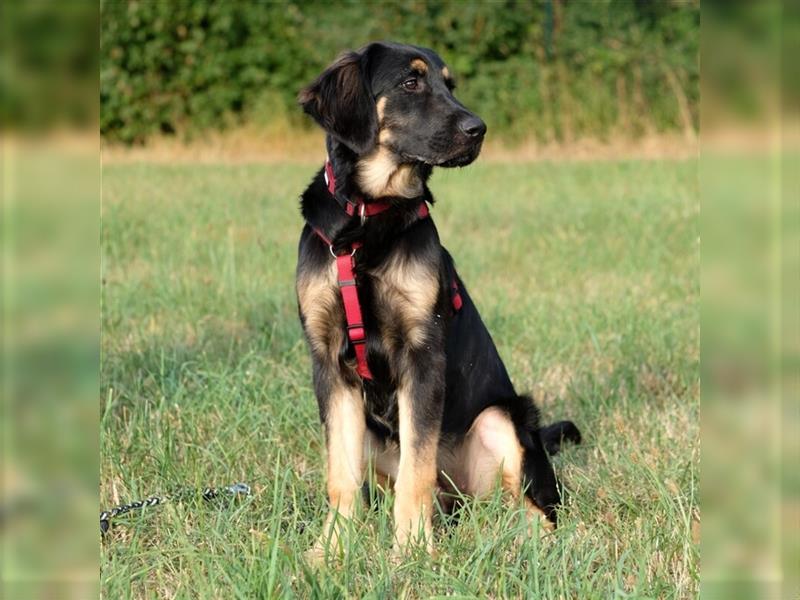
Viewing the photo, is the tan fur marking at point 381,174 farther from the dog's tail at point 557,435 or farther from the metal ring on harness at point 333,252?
the dog's tail at point 557,435

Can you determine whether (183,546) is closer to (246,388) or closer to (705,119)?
(246,388)

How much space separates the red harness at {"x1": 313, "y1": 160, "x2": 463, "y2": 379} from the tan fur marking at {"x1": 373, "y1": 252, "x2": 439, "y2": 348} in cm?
9

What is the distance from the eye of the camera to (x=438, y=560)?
8.70 ft

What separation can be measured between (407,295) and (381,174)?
1.46 feet

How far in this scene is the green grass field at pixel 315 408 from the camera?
2.56m

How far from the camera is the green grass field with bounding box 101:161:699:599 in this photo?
2557mm

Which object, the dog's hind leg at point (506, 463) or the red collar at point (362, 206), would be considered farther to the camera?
the dog's hind leg at point (506, 463)

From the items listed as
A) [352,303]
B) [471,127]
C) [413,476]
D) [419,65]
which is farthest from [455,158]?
[413,476]

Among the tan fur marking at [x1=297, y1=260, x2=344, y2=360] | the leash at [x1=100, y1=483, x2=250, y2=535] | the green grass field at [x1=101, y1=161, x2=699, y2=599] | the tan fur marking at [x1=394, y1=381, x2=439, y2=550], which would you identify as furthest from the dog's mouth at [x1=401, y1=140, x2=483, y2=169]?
the leash at [x1=100, y1=483, x2=250, y2=535]

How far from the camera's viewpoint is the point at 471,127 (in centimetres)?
319

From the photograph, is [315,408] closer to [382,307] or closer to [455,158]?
[382,307]

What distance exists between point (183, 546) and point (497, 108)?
12.8 m

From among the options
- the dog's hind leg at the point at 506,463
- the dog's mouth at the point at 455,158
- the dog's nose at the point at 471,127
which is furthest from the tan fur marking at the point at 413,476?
the dog's nose at the point at 471,127

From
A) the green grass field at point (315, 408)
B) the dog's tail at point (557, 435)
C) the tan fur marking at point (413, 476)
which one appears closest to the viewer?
the green grass field at point (315, 408)
